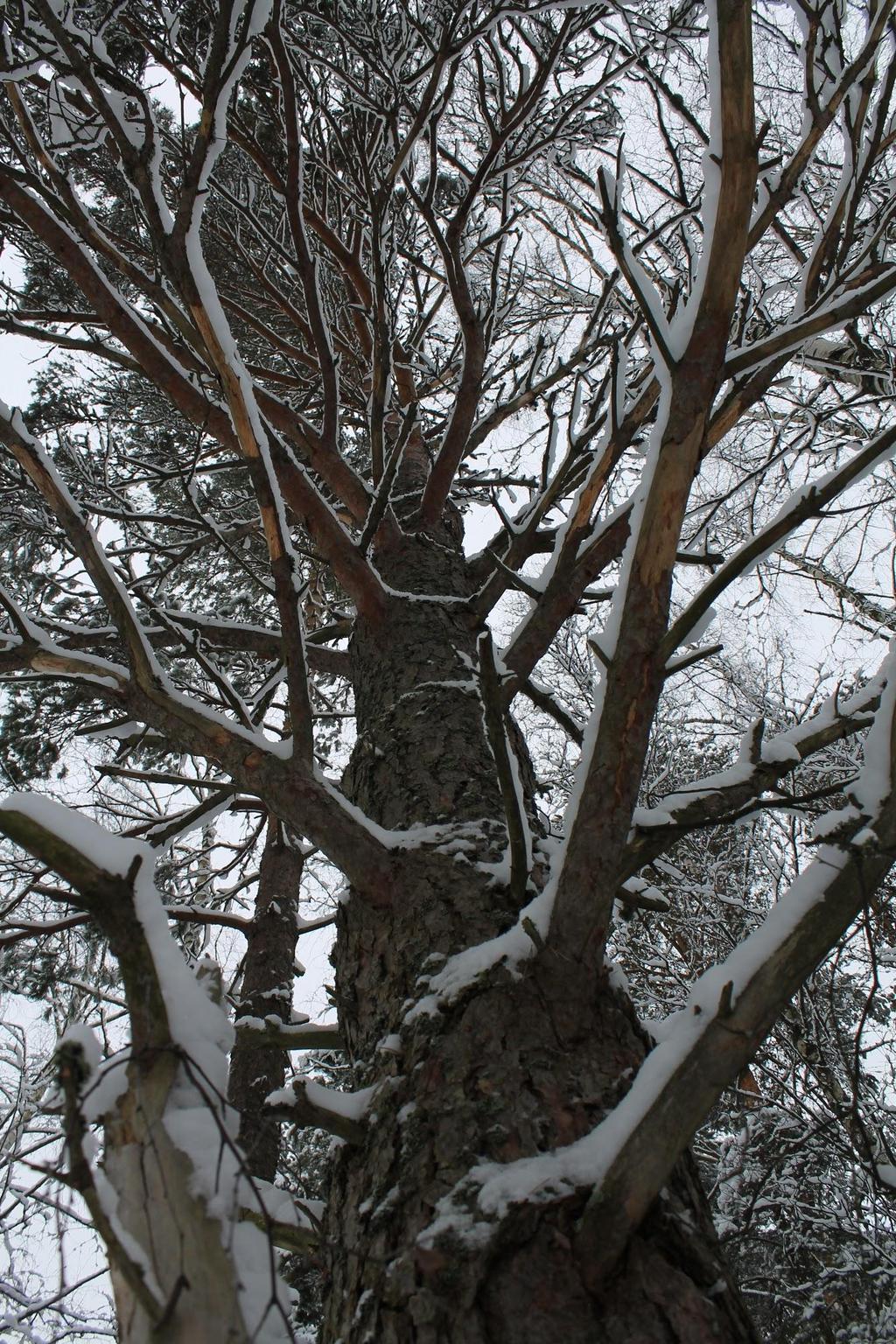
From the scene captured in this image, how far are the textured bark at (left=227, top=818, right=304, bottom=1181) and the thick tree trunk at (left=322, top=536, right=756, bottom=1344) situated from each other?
55.7 inches

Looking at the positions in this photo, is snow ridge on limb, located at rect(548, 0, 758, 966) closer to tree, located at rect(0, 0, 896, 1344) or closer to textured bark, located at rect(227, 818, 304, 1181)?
tree, located at rect(0, 0, 896, 1344)

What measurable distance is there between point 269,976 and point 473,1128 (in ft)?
8.16

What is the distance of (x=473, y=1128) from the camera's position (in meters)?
1.17

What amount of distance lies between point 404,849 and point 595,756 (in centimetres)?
62

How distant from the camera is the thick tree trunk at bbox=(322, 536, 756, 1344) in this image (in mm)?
960

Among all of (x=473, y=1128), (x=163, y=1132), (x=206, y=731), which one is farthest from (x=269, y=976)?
(x=163, y=1132)

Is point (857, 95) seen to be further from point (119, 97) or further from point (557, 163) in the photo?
point (557, 163)

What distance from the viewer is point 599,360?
4.48 meters

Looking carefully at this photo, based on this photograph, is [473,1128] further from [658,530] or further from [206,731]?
[206,731]

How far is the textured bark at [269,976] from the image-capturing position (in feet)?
9.93

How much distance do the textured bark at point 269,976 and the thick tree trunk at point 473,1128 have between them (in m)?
1.41

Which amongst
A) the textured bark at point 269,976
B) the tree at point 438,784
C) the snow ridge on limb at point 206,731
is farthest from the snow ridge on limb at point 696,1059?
the textured bark at point 269,976

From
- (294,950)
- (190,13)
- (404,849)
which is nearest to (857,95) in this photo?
(404,849)

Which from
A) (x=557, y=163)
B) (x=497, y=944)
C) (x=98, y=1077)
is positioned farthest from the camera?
(x=557, y=163)
